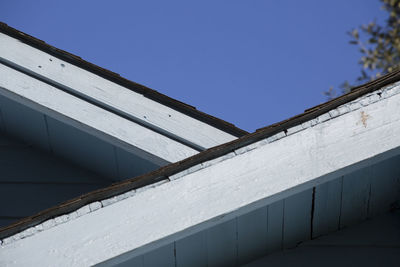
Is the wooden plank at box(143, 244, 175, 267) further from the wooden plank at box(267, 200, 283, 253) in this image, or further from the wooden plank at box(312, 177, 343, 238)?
the wooden plank at box(312, 177, 343, 238)

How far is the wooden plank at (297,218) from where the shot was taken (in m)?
2.69

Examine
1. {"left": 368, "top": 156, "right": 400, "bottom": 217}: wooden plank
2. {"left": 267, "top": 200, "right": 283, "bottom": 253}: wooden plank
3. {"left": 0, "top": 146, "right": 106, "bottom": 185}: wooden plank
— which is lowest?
{"left": 267, "top": 200, "right": 283, "bottom": 253}: wooden plank

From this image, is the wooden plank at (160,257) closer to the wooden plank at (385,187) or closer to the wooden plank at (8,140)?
the wooden plank at (385,187)

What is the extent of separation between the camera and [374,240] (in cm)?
282

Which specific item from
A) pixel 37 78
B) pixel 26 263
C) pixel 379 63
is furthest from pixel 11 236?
pixel 379 63

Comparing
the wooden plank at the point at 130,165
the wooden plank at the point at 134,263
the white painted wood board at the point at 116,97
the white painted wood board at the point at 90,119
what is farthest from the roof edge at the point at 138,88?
the wooden plank at the point at 134,263

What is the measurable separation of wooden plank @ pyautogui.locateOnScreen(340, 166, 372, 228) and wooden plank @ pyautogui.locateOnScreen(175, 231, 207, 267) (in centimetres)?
72

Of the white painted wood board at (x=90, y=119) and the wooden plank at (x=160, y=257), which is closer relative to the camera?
the wooden plank at (x=160, y=257)

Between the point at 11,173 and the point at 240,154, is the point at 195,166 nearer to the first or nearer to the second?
the point at 240,154

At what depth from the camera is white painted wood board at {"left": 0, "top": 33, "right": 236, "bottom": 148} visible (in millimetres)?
2889

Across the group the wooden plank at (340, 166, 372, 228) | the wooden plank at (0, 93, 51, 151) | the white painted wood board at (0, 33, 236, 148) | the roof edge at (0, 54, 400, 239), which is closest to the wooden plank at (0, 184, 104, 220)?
the wooden plank at (0, 93, 51, 151)

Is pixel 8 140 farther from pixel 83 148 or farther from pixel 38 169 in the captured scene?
pixel 83 148

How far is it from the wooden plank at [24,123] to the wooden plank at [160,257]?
1.20 metres

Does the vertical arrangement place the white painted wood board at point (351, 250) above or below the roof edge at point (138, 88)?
below
